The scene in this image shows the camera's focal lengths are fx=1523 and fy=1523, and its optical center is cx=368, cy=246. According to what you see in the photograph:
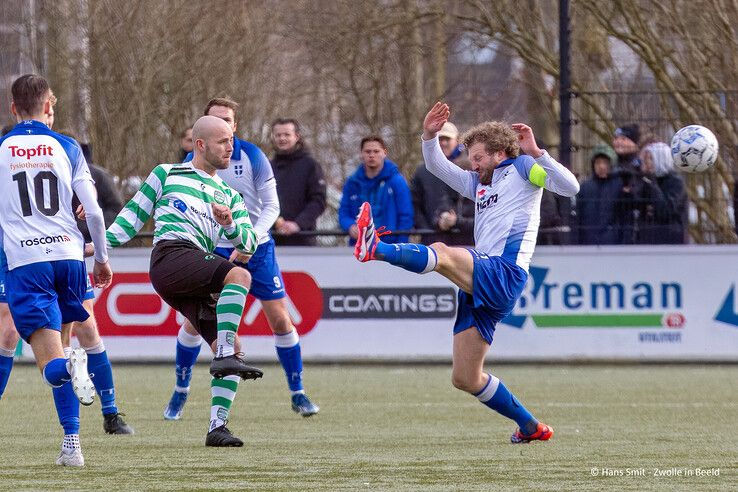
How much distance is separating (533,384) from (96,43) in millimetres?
7546

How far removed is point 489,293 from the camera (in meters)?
8.05

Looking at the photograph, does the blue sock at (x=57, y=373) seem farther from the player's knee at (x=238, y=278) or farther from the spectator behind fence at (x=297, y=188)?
the spectator behind fence at (x=297, y=188)

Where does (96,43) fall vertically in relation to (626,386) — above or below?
above

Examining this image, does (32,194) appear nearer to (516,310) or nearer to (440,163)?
(440,163)

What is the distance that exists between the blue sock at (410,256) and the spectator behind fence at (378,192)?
5280 mm

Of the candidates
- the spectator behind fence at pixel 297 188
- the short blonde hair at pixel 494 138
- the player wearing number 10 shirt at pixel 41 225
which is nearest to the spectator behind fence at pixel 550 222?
the spectator behind fence at pixel 297 188

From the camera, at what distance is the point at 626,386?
11844mm

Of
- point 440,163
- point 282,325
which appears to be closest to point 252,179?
point 282,325

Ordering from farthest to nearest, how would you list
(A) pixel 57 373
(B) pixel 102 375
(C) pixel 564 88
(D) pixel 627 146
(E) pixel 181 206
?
(C) pixel 564 88
(D) pixel 627 146
(B) pixel 102 375
(E) pixel 181 206
(A) pixel 57 373

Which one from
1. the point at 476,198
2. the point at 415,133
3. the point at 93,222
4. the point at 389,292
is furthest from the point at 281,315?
the point at 415,133

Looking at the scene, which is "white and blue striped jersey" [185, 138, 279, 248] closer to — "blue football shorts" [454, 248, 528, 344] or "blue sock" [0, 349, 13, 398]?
"blue sock" [0, 349, 13, 398]

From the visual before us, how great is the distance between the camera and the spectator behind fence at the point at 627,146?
13.6 metres

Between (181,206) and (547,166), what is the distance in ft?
6.49

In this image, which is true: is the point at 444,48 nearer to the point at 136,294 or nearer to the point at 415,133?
the point at 415,133
